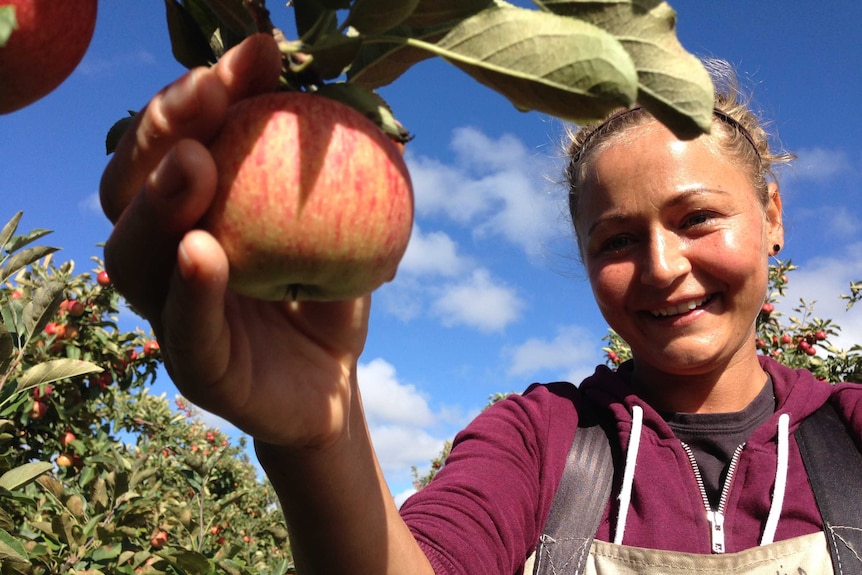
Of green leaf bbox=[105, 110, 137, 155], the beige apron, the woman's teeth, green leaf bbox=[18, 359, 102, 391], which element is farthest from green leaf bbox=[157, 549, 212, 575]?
green leaf bbox=[105, 110, 137, 155]

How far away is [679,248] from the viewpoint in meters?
1.93

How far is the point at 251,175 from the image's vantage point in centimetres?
72

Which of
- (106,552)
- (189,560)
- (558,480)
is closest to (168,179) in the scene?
(558,480)

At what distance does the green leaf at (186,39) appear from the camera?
2.70ft

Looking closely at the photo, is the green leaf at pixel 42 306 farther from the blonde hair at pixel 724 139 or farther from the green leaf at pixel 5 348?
the blonde hair at pixel 724 139

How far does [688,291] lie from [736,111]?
2.85 ft

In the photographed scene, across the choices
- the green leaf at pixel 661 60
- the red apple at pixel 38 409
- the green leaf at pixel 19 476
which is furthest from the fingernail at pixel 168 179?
the red apple at pixel 38 409

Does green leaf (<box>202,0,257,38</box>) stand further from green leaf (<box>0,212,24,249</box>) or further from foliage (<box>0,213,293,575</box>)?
green leaf (<box>0,212,24,249</box>)

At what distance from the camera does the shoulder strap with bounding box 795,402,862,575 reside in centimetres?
167

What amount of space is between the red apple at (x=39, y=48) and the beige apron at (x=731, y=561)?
1.58m

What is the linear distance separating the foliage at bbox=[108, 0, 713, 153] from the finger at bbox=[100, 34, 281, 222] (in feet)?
0.19

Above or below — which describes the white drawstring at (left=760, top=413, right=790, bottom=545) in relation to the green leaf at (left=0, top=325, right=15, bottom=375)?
below

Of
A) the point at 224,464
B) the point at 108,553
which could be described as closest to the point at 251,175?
the point at 108,553

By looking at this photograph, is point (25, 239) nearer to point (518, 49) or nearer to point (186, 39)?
point (186, 39)
